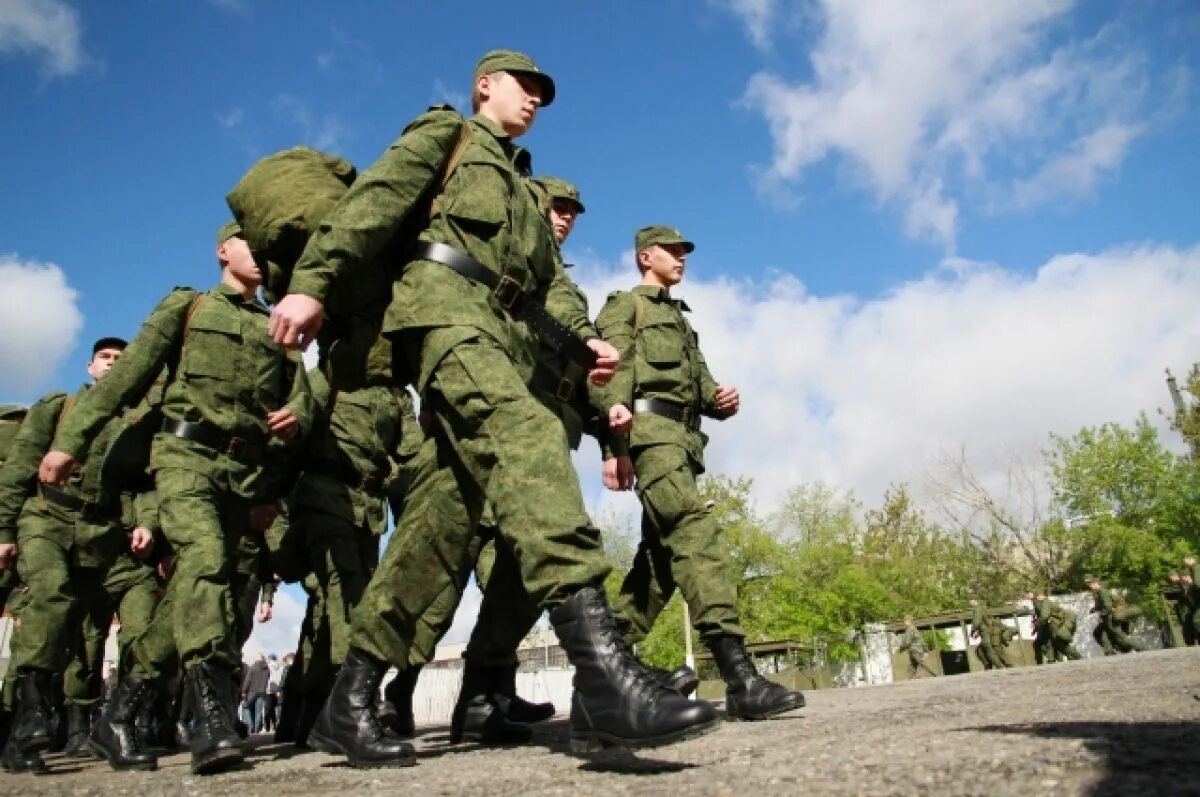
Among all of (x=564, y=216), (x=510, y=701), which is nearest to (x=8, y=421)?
(x=564, y=216)

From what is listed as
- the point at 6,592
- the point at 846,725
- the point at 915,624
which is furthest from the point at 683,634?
the point at 846,725

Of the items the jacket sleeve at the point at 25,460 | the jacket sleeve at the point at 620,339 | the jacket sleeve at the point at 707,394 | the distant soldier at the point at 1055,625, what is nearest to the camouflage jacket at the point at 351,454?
the jacket sleeve at the point at 620,339

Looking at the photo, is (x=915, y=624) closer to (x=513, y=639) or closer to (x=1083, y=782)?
(x=513, y=639)

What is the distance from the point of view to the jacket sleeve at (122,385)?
430cm

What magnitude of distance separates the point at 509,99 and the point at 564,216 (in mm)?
2322

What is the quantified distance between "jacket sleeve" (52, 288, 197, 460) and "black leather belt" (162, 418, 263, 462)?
245 mm

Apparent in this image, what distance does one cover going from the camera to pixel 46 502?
543 centimetres

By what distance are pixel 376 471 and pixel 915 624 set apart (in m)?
24.9

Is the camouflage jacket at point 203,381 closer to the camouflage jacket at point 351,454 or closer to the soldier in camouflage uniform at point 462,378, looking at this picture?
the camouflage jacket at point 351,454

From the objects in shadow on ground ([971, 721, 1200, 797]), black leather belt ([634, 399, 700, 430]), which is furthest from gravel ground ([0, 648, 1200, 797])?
black leather belt ([634, 399, 700, 430])

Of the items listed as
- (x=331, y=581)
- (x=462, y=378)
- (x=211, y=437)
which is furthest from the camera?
(x=331, y=581)

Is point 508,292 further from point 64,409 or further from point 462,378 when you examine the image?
point 64,409

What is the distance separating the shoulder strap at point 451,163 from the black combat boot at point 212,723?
6.76 feet

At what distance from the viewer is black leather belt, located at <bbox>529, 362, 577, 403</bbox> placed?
133 inches
